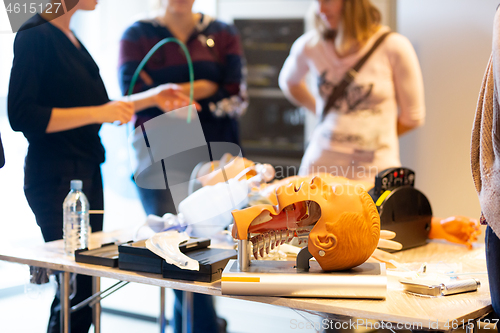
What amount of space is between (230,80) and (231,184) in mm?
989

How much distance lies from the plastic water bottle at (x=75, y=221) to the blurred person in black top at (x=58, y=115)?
1.09ft

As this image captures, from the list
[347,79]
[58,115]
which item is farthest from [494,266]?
[58,115]

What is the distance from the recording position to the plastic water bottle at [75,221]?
135 cm

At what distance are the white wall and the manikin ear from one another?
1.69 metres

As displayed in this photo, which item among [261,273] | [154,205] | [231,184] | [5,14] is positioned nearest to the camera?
[261,273]

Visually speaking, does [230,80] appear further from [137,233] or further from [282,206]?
[282,206]

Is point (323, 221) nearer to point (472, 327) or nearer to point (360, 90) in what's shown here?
point (472, 327)

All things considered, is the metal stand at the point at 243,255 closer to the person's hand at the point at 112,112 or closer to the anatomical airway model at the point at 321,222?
the anatomical airway model at the point at 321,222

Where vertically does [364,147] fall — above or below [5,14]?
below

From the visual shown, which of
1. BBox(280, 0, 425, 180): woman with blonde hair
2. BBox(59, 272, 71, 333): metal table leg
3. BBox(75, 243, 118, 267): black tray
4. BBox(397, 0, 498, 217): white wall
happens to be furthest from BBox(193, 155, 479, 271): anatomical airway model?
BBox(397, 0, 498, 217): white wall

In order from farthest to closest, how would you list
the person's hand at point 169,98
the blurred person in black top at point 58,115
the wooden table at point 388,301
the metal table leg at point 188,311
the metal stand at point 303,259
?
the person's hand at point 169,98
the metal table leg at point 188,311
the blurred person in black top at point 58,115
the metal stand at point 303,259
the wooden table at point 388,301

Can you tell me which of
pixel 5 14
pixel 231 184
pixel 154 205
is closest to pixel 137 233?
pixel 231 184

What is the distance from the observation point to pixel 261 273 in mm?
941

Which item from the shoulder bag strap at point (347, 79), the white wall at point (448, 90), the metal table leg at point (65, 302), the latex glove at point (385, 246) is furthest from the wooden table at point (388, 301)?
the white wall at point (448, 90)
